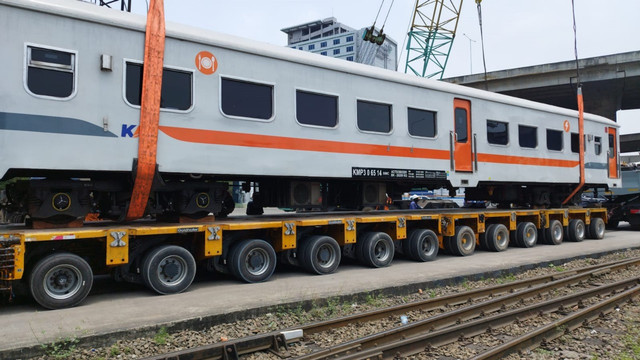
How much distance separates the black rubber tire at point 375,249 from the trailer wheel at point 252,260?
2.30m

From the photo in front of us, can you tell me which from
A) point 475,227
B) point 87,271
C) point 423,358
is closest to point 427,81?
point 475,227

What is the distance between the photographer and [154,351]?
4973 millimetres

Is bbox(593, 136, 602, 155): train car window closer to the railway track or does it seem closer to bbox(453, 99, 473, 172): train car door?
bbox(453, 99, 473, 172): train car door

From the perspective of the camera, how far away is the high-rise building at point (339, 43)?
114 meters

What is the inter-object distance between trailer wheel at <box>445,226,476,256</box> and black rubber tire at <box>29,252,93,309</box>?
26.8 ft

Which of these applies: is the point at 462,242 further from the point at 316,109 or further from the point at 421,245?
the point at 316,109

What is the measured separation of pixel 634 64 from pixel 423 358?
30.3 m

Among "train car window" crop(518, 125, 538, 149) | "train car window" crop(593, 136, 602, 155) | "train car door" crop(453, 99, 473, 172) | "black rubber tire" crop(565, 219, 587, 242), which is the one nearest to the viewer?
"train car door" crop(453, 99, 473, 172)

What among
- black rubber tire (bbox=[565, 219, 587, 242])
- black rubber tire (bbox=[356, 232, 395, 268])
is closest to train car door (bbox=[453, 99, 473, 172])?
black rubber tire (bbox=[356, 232, 395, 268])

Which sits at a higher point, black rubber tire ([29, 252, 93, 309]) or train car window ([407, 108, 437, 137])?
train car window ([407, 108, 437, 137])

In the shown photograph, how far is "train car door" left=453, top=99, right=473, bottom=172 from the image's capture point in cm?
1103

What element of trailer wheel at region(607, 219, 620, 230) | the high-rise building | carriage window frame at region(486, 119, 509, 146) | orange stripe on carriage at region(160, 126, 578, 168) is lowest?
trailer wheel at region(607, 219, 620, 230)

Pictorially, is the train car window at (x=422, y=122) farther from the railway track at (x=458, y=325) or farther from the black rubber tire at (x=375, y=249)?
the railway track at (x=458, y=325)

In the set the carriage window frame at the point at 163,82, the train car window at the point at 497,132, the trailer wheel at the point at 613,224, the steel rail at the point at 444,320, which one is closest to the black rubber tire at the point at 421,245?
the steel rail at the point at 444,320
